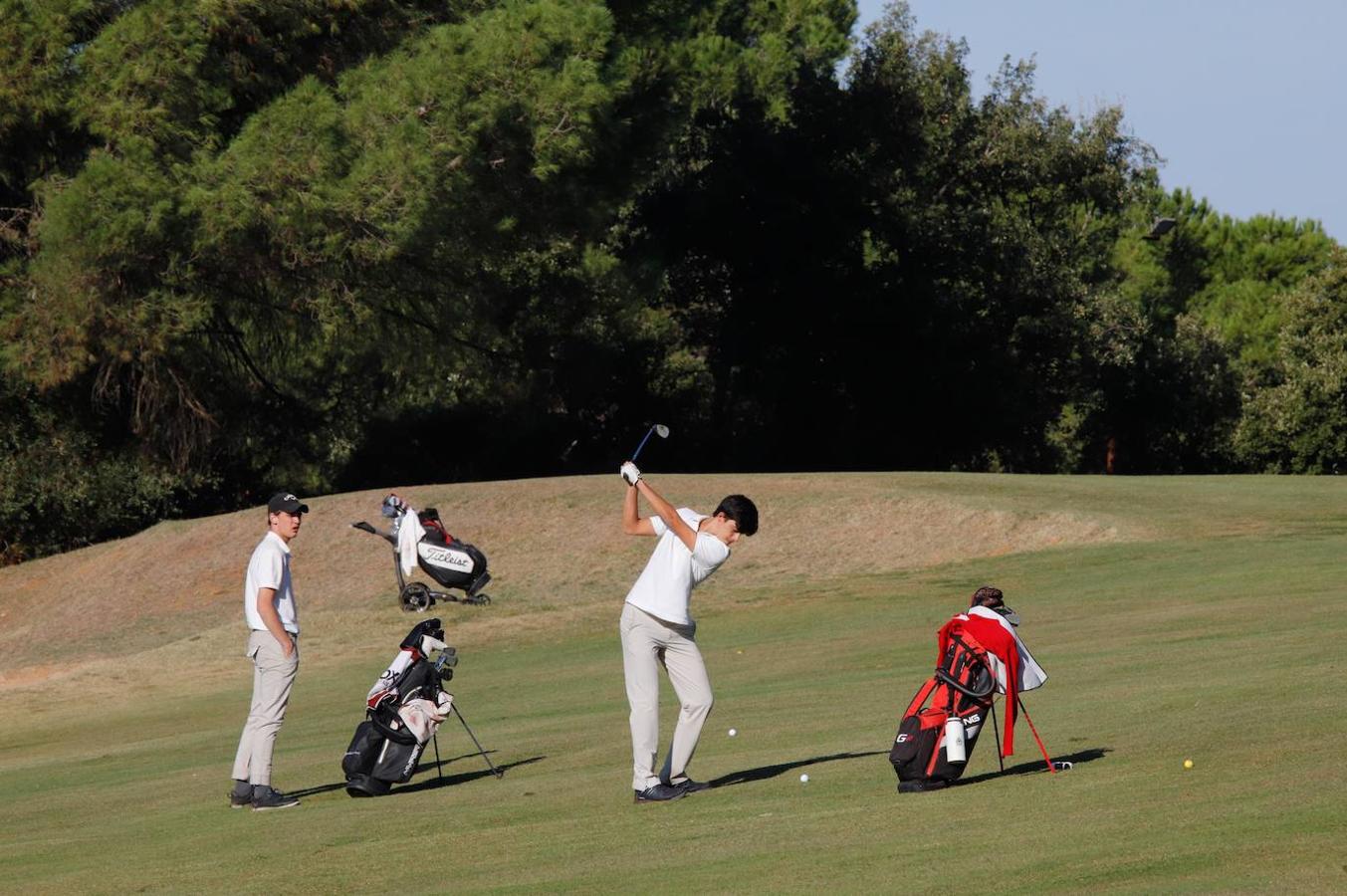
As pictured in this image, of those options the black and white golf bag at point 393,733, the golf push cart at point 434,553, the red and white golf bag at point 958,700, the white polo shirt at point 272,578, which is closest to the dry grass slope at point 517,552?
the golf push cart at point 434,553

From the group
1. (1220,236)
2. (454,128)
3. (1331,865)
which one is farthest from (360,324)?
(1220,236)

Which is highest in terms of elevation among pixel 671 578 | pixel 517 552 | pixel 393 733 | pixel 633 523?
pixel 633 523

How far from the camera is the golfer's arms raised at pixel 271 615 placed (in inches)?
444

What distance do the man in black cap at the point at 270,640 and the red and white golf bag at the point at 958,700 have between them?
398 centimetres

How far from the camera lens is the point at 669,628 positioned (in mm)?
10398

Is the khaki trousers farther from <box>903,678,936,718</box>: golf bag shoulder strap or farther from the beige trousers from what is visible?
<box>903,678,936,718</box>: golf bag shoulder strap

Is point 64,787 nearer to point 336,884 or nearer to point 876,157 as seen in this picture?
point 336,884

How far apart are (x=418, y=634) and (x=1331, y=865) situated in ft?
21.8

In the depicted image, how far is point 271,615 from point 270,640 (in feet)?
0.86

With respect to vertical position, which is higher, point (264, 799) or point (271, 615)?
point (271, 615)

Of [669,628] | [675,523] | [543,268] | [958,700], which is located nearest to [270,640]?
[669,628]

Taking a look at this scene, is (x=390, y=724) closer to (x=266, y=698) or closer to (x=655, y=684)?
(x=266, y=698)

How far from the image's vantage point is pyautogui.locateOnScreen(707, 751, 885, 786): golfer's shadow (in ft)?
36.4

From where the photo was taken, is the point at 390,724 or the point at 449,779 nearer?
the point at 390,724
